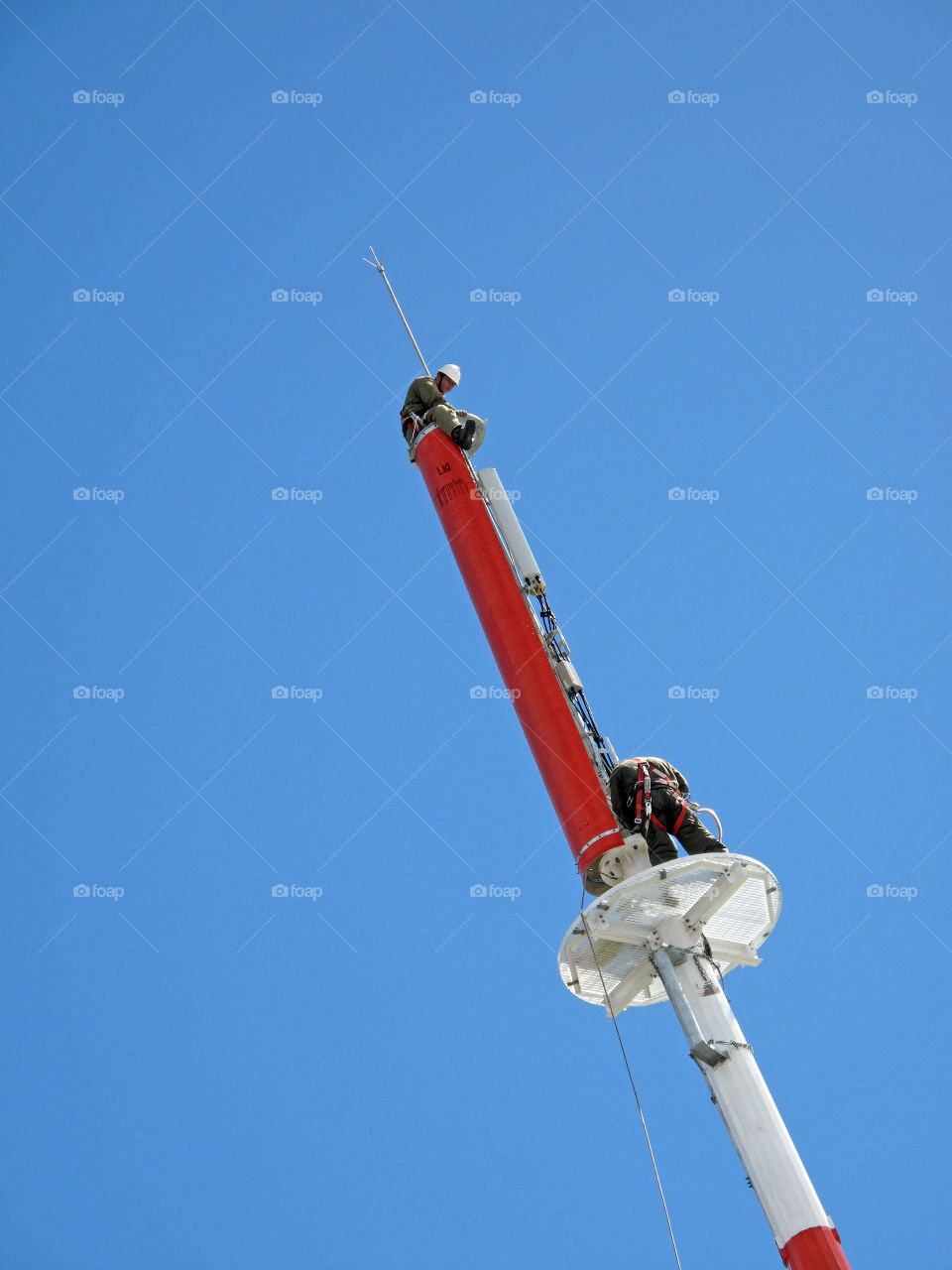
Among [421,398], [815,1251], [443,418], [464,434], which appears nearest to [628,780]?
[815,1251]

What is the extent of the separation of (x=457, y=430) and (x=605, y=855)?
7926 mm

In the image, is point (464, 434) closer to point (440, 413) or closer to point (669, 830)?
point (440, 413)

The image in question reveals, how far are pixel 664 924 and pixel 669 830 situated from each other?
1.28 meters

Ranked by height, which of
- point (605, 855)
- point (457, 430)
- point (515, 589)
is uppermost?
point (457, 430)

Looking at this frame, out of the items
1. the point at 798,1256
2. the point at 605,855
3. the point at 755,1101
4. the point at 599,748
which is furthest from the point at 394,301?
the point at 798,1256

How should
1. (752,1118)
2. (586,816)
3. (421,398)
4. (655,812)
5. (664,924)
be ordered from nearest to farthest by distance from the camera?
(752,1118)
(664,924)
(655,812)
(586,816)
(421,398)

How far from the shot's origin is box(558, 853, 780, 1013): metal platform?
1595 cm

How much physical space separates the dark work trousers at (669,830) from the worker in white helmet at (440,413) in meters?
7.38

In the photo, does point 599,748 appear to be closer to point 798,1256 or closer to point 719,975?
point 719,975

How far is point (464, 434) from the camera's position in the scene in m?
20.8

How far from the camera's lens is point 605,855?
1703 cm

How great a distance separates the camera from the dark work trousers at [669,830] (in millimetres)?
16594

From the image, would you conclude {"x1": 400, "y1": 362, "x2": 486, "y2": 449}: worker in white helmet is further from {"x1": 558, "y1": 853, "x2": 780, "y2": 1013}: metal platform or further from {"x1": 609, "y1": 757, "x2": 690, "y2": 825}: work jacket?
{"x1": 558, "y1": 853, "x2": 780, "y2": 1013}: metal platform

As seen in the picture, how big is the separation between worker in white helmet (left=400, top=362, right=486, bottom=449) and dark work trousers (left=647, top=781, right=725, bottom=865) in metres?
7.38
